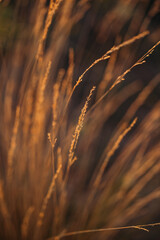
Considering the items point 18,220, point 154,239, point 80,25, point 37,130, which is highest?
point 80,25

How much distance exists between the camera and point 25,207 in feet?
3.27

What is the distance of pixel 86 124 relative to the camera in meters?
1.22

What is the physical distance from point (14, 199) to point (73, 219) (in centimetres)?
29

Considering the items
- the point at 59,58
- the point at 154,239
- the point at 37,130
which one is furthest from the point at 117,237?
the point at 59,58

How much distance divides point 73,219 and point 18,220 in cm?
25

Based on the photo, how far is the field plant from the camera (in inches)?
39.8

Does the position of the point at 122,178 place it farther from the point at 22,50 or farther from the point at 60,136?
the point at 22,50

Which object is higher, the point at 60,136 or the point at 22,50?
the point at 22,50

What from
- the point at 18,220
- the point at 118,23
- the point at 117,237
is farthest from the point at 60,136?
the point at 118,23

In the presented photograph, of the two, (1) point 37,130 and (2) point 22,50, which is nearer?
(1) point 37,130

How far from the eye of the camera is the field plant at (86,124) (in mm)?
1011

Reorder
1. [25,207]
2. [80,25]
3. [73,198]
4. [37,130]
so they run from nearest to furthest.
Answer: [37,130] < [25,207] < [73,198] < [80,25]

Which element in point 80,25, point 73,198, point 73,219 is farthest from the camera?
point 80,25

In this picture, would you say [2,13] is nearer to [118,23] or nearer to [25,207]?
[118,23]
